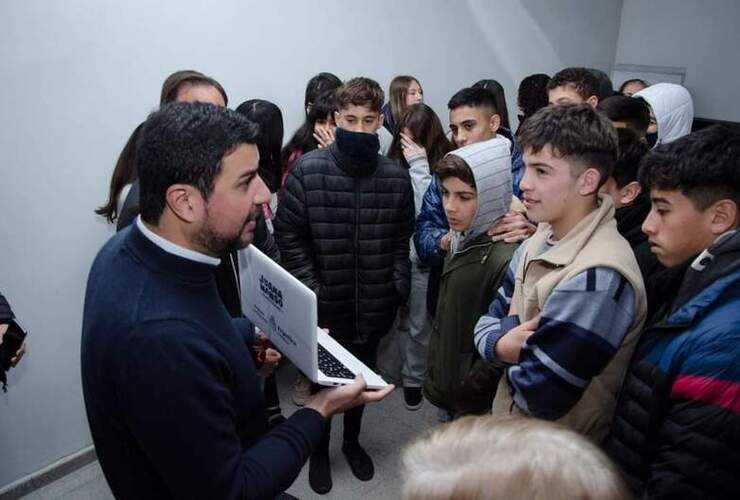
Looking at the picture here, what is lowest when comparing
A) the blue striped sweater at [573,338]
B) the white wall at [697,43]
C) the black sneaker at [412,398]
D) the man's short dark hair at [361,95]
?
the black sneaker at [412,398]

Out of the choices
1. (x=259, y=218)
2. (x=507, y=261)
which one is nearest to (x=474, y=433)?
→ (x=507, y=261)

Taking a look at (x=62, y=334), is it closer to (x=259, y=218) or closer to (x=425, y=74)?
(x=259, y=218)

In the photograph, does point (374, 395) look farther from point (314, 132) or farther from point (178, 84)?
point (314, 132)

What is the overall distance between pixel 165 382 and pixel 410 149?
2.07 metres

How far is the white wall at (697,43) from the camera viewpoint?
451cm

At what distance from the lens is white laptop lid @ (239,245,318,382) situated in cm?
→ 113

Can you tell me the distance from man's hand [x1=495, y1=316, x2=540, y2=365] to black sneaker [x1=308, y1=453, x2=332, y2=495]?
1.24m

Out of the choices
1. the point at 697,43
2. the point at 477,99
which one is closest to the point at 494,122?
the point at 477,99

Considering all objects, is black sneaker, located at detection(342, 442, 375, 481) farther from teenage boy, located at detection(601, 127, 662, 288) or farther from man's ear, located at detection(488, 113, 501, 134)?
man's ear, located at detection(488, 113, 501, 134)

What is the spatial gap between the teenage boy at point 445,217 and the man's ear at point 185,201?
1.06 meters

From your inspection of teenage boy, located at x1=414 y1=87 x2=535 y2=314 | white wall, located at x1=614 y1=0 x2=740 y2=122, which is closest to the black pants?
teenage boy, located at x1=414 y1=87 x2=535 y2=314

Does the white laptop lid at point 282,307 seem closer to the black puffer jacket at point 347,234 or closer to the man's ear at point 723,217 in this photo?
the black puffer jacket at point 347,234

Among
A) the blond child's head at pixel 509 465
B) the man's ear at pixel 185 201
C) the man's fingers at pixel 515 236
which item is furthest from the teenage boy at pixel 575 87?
the blond child's head at pixel 509 465

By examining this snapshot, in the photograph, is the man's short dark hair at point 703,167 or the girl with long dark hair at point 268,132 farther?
the girl with long dark hair at point 268,132
